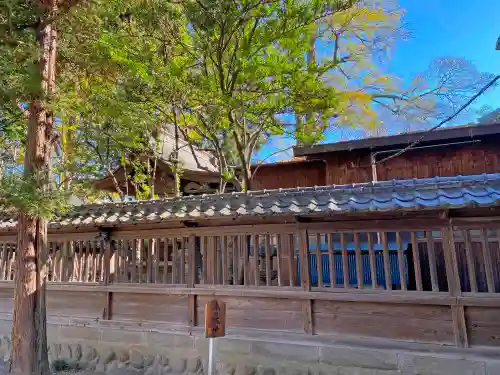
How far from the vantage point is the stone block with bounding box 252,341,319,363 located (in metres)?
5.32

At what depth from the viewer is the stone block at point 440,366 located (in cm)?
453

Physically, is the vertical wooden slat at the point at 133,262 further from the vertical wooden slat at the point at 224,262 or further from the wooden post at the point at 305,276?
the wooden post at the point at 305,276

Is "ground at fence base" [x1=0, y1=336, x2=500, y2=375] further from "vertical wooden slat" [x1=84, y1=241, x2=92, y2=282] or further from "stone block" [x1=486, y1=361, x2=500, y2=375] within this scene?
"vertical wooden slat" [x1=84, y1=241, x2=92, y2=282]

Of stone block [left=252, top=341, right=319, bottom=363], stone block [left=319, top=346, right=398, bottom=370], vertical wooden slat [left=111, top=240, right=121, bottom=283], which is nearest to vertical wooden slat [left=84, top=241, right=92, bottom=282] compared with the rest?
vertical wooden slat [left=111, top=240, right=121, bottom=283]

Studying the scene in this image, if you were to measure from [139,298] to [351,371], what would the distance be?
4.10 m

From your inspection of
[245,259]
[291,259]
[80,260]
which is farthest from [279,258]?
[80,260]

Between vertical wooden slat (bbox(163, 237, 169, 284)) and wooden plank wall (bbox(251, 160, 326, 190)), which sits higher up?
Answer: wooden plank wall (bbox(251, 160, 326, 190))

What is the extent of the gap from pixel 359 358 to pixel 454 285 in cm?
173

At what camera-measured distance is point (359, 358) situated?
5.07 meters

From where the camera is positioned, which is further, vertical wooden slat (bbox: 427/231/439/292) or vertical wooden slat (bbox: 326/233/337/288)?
vertical wooden slat (bbox: 326/233/337/288)

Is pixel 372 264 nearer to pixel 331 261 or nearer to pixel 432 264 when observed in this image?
pixel 331 261

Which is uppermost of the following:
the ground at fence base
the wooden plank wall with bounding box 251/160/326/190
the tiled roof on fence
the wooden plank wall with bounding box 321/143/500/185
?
the wooden plank wall with bounding box 251/160/326/190

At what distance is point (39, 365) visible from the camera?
16.3 ft

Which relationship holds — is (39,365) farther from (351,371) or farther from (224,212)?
(351,371)
